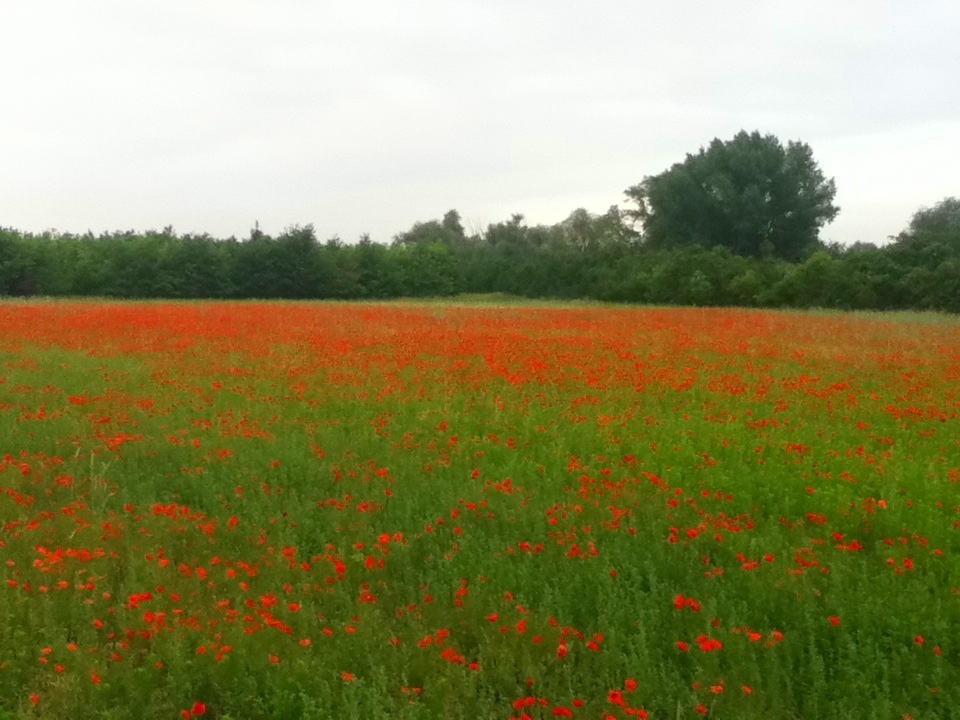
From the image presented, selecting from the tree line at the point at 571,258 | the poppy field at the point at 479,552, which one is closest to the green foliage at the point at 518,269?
the tree line at the point at 571,258

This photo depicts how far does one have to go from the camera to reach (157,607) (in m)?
5.77

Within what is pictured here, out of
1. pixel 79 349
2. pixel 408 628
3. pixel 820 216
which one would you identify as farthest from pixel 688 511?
pixel 820 216

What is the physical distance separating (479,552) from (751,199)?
207 feet

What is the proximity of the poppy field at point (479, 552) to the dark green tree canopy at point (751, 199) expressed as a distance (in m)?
54.2

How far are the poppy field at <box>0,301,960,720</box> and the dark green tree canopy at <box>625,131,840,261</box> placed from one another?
5419 centimetres

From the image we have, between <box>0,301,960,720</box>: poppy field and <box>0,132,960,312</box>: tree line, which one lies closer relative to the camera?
<box>0,301,960,720</box>: poppy field

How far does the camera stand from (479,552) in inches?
263

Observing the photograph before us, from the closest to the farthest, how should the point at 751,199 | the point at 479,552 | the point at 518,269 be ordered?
the point at 479,552 → the point at 751,199 → the point at 518,269

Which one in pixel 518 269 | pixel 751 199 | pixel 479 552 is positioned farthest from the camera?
pixel 518 269

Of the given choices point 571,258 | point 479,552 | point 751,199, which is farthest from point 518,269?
point 479,552

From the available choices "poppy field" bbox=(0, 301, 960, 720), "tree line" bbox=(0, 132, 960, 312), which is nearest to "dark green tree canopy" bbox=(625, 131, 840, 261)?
"tree line" bbox=(0, 132, 960, 312)

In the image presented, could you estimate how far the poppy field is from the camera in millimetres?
4902

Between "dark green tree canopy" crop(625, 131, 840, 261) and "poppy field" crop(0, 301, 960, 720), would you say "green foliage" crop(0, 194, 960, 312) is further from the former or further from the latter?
"poppy field" crop(0, 301, 960, 720)

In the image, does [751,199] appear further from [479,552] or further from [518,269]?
[479,552]
